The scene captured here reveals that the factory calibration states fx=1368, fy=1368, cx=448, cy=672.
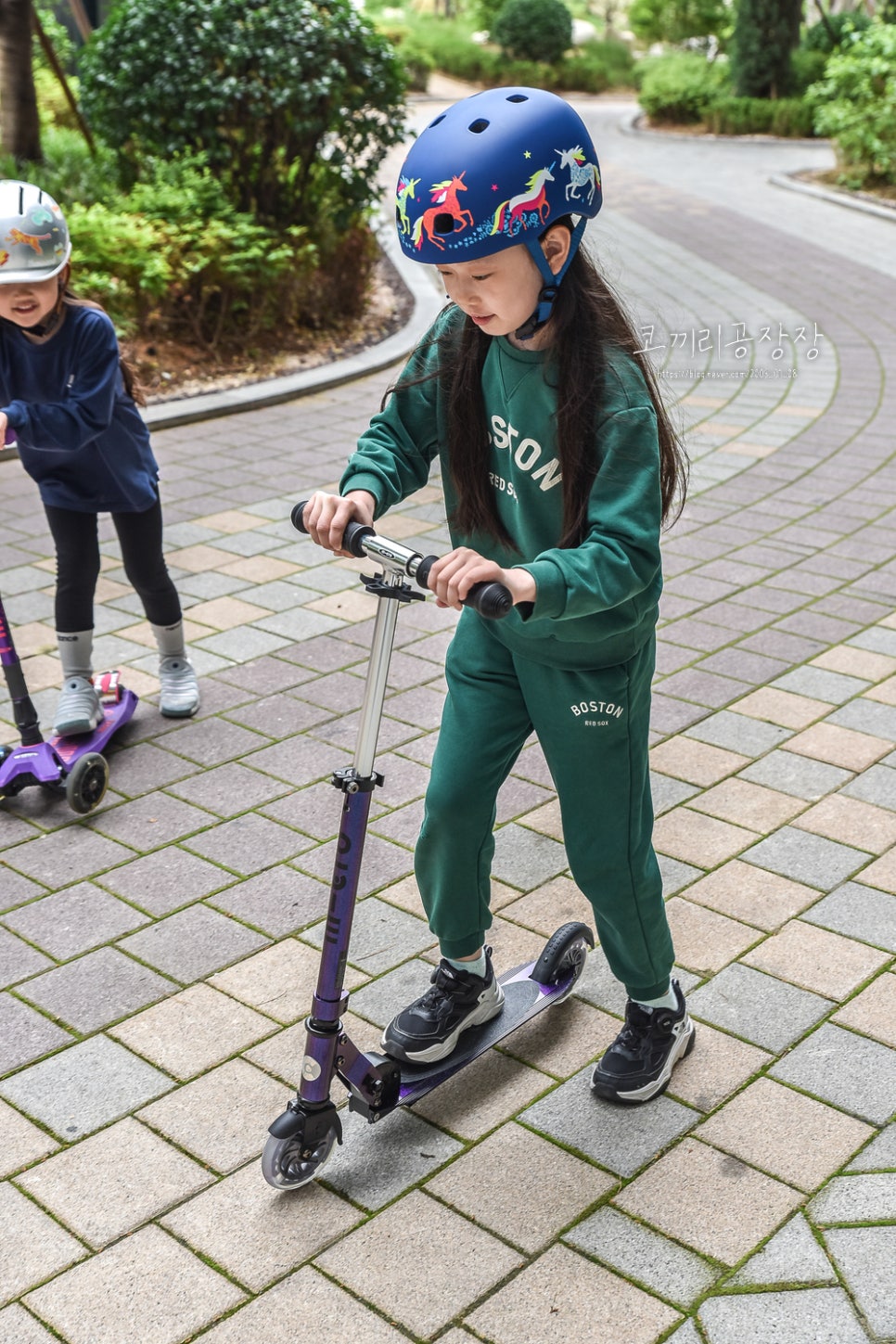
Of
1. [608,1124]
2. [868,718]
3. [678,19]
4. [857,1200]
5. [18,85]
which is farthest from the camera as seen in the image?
[678,19]

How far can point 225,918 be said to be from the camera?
331 centimetres

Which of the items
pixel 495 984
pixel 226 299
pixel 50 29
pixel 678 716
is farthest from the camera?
pixel 50 29

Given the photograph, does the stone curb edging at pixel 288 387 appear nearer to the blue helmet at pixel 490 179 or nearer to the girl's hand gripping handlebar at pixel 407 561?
the blue helmet at pixel 490 179

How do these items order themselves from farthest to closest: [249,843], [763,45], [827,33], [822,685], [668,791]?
[827,33] → [763,45] → [822,685] → [668,791] → [249,843]

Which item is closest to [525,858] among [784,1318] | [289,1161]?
[289,1161]

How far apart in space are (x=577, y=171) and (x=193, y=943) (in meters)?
1.95

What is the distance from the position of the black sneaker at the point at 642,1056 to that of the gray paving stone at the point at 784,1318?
0.50 meters

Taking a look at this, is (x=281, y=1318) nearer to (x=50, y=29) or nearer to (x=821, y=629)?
(x=821, y=629)

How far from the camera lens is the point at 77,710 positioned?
4.04 metres

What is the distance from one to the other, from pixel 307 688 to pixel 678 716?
122 cm

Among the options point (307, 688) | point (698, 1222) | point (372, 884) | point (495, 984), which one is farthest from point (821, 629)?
point (698, 1222)

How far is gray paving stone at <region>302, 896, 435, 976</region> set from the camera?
3152mm

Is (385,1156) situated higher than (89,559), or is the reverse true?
(89,559)

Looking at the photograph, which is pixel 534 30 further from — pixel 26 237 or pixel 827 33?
pixel 26 237
